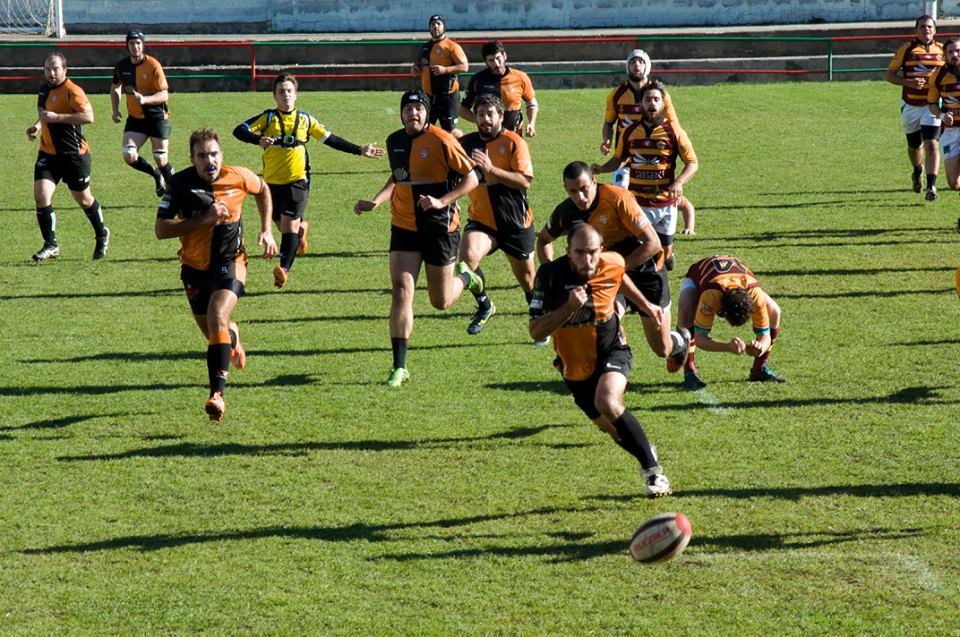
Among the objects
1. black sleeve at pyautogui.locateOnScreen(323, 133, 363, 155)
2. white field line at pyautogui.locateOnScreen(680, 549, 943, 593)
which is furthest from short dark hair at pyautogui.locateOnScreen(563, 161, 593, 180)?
black sleeve at pyautogui.locateOnScreen(323, 133, 363, 155)

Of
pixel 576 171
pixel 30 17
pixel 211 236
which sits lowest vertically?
pixel 211 236

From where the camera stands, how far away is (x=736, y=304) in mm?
9984

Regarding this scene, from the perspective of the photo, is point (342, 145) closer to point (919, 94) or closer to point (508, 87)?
point (508, 87)

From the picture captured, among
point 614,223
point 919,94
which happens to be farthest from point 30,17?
point 614,223

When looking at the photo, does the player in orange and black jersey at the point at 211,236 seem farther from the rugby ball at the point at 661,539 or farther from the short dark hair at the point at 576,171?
the rugby ball at the point at 661,539

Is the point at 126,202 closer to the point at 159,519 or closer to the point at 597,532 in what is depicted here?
the point at 159,519

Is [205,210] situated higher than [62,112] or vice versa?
[62,112]

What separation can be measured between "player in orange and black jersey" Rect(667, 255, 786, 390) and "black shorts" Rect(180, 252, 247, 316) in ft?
10.9

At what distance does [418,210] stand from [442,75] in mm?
11807

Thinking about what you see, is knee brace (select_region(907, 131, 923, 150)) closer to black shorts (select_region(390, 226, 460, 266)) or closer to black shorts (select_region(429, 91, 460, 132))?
black shorts (select_region(429, 91, 460, 132))

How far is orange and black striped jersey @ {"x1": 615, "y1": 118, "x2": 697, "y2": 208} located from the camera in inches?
470

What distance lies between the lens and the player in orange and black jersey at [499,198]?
36.9ft

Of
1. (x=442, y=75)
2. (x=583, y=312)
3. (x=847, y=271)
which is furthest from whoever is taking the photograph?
(x=442, y=75)

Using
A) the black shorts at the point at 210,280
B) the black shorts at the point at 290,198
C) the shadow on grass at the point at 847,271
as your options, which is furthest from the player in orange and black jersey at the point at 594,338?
the shadow on grass at the point at 847,271
